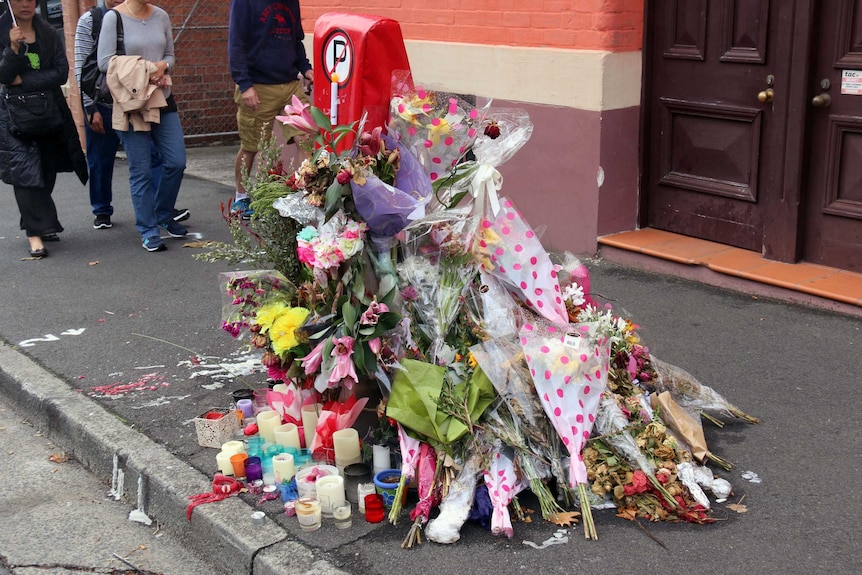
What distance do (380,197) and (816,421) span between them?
2098mm

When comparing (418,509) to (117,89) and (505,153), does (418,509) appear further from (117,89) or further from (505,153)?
(117,89)

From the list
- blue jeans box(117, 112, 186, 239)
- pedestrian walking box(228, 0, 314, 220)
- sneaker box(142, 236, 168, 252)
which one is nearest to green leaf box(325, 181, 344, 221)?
pedestrian walking box(228, 0, 314, 220)

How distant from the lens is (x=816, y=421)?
159 inches

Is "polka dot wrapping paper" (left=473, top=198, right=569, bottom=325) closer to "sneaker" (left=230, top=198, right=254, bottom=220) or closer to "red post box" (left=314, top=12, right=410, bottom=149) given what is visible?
"red post box" (left=314, top=12, right=410, bottom=149)

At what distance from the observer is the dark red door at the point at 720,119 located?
5680mm

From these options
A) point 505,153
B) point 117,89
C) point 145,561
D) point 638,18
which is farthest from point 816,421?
point 117,89

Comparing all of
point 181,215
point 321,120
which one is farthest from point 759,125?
point 181,215

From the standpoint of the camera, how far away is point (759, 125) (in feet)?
19.0

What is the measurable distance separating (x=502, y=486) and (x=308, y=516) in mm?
699

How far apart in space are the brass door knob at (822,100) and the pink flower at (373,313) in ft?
10.7

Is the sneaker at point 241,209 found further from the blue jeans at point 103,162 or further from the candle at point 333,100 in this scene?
the blue jeans at point 103,162

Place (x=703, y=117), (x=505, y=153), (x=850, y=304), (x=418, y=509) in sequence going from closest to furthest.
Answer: (x=418, y=509) → (x=505, y=153) → (x=850, y=304) → (x=703, y=117)

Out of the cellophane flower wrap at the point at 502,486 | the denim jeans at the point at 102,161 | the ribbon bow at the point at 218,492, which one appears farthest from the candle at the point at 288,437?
the denim jeans at the point at 102,161

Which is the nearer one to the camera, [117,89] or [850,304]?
[850,304]
